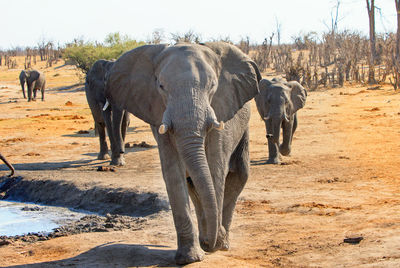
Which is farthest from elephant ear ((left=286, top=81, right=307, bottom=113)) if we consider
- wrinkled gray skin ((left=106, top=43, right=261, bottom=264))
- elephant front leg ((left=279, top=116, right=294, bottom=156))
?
wrinkled gray skin ((left=106, top=43, right=261, bottom=264))

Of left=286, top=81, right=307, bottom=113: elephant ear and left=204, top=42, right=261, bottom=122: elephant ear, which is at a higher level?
left=204, top=42, right=261, bottom=122: elephant ear

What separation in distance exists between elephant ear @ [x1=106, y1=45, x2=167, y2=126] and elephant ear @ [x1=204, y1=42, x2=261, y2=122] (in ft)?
1.42

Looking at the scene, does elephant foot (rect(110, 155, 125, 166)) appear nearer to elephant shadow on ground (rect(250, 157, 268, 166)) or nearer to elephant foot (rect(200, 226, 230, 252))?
elephant shadow on ground (rect(250, 157, 268, 166))

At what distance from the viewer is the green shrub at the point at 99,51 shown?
3267cm

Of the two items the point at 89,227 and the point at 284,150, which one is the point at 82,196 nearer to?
the point at 89,227

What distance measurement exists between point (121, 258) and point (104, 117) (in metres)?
6.01

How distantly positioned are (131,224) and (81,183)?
2.05m

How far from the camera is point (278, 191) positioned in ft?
25.7

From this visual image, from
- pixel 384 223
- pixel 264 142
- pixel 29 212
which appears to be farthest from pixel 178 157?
pixel 264 142

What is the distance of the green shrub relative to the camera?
32666 millimetres

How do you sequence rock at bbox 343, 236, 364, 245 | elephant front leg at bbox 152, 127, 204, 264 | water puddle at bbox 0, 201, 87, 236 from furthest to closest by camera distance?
water puddle at bbox 0, 201, 87, 236, rock at bbox 343, 236, 364, 245, elephant front leg at bbox 152, 127, 204, 264

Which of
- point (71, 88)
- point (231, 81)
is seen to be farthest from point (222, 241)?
point (71, 88)

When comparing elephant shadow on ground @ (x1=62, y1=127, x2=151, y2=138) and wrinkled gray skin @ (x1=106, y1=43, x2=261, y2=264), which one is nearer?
wrinkled gray skin @ (x1=106, y1=43, x2=261, y2=264)

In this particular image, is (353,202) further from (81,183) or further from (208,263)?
(81,183)
